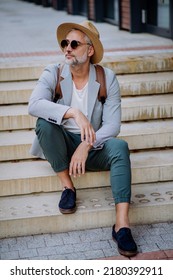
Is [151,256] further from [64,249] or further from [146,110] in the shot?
[146,110]

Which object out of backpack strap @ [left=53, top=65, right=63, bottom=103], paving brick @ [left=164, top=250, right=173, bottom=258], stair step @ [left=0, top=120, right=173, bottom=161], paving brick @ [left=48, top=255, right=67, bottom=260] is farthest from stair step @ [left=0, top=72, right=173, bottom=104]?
paving brick @ [left=164, top=250, right=173, bottom=258]

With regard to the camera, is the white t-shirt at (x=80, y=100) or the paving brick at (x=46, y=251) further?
the white t-shirt at (x=80, y=100)

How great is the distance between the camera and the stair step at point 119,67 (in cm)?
627

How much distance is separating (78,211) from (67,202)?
117mm

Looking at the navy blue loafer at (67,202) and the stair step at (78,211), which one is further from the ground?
the navy blue loafer at (67,202)

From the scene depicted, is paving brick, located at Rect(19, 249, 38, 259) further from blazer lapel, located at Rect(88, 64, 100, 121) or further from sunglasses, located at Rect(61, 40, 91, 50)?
sunglasses, located at Rect(61, 40, 91, 50)

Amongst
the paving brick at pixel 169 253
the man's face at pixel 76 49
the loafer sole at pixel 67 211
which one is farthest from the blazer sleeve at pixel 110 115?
the paving brick at pixel 169 253

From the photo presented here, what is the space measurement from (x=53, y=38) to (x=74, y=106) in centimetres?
556

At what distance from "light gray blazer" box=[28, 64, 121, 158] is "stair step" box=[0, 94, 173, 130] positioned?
87 centimetres

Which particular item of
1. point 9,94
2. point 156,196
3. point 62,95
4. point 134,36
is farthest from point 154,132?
point 134,36

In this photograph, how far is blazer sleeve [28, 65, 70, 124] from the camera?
433 centimetres

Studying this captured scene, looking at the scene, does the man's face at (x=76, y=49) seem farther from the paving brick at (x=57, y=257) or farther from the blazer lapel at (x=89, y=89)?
the paving brick at (x=57, y=257)

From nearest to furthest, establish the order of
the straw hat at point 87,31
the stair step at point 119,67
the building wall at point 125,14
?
the straw hat at point 87,31 < the stair step at point 119,67 < the building wall at point 125,14
